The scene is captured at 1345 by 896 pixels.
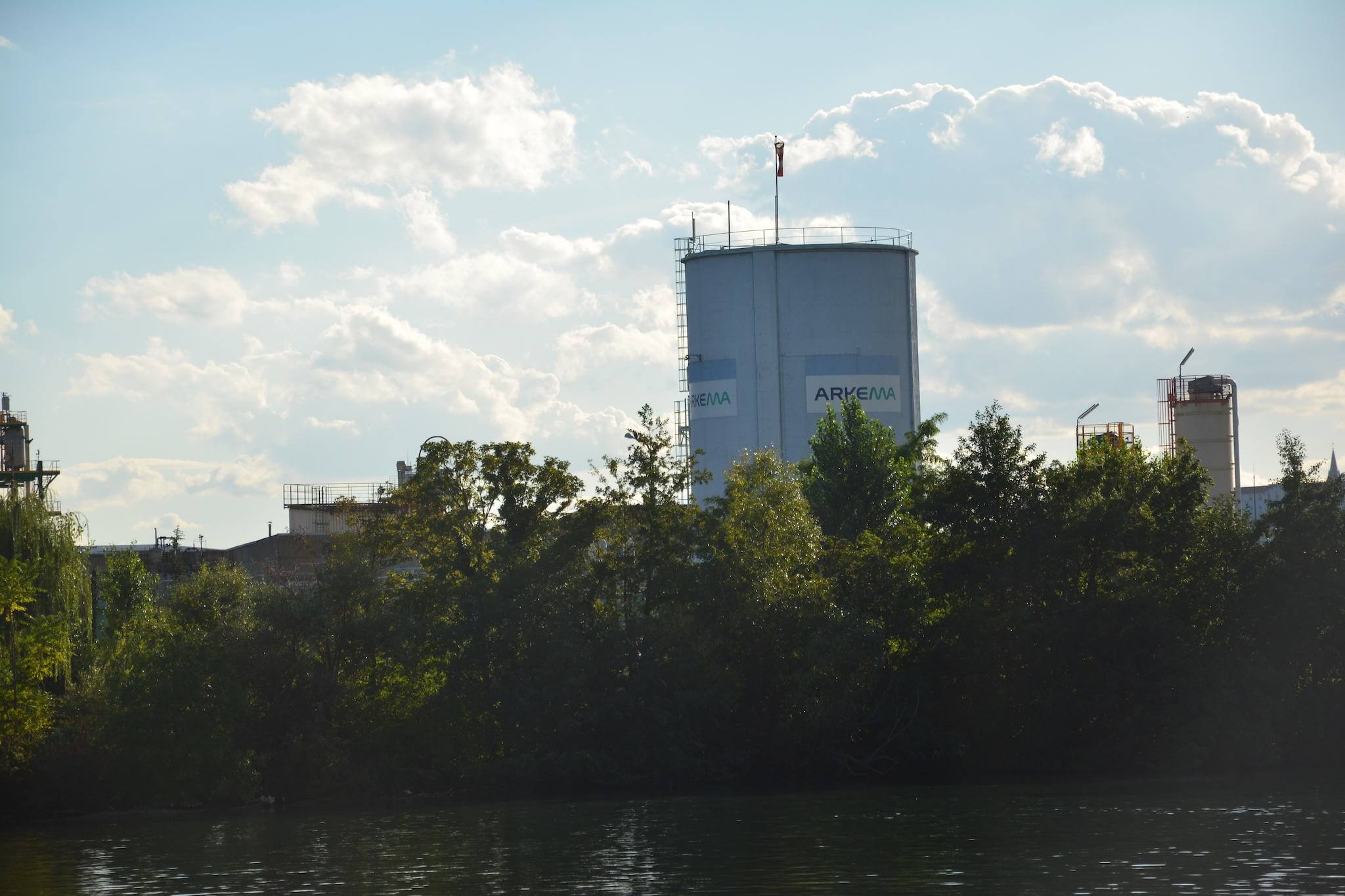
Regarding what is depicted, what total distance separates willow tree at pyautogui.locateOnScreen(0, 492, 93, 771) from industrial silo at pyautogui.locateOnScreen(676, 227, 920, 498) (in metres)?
27.3

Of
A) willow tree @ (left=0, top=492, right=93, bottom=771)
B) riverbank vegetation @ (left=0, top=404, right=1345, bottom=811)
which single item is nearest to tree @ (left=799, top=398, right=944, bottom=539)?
riverbank vegetation @ (left=0, top=404, right=1345, bottom=811)

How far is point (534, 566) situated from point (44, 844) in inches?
672

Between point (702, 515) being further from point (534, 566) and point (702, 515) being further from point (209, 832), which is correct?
point (209, 832)

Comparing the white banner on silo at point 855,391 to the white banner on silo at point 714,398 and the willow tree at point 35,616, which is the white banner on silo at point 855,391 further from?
the willow tree at point 35,616

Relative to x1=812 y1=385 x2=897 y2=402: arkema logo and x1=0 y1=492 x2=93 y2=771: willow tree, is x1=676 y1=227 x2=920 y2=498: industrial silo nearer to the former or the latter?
x1=812 y1=385 x2=897 y2=402: arkema logo

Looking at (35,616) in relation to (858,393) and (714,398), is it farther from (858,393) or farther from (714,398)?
(858,393)

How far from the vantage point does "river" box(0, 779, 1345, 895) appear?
2938 cm

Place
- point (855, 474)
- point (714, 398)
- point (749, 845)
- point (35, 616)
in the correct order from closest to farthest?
point (749, 845)
point (35, 616)
point (855, 474)
point (714, 398)

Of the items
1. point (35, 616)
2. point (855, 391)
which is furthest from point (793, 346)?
point (35, 616)

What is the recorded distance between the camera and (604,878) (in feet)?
101

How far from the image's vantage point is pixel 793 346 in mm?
69688

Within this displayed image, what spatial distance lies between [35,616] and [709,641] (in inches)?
792

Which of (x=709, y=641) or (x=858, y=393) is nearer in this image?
(x=709, y=641)

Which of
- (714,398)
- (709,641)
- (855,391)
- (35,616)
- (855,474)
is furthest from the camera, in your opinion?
(714,398)
